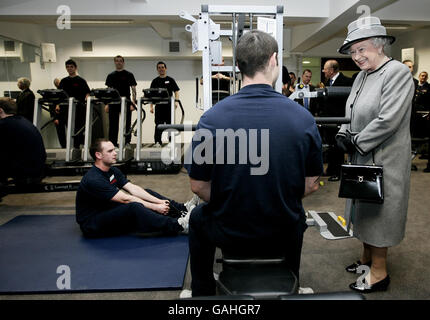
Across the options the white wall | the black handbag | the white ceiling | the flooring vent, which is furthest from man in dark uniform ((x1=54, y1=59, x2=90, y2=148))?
the white wall

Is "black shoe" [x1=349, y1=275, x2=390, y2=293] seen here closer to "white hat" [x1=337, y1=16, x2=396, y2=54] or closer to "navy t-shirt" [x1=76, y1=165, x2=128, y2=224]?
"white hat" [x1=337, y1=16, x2=396, y2=54]

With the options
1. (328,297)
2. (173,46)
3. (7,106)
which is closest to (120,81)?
(173,46)

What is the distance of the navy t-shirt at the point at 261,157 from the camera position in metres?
1.19

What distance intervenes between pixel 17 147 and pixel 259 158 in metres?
3.41

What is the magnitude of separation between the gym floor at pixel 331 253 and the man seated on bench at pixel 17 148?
47cm

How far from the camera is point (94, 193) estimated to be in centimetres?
279

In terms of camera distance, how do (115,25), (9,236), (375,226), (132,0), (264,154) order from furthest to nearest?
1. (115,25)
2. (132,0)
3. (9,236)
4. (375,226)
5. (264,154)

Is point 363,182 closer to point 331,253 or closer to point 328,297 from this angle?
point 331,253

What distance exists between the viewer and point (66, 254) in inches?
103

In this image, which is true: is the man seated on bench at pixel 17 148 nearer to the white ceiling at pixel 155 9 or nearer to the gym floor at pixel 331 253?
the gym floor at pixel 331 253

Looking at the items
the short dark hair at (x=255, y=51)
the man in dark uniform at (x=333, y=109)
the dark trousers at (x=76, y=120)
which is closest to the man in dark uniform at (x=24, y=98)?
the dark trousers at (x=76, y=120)
